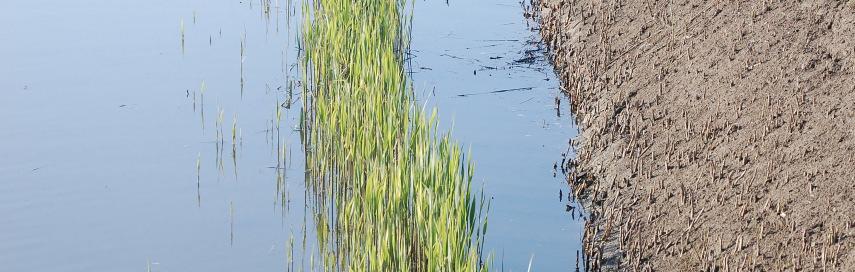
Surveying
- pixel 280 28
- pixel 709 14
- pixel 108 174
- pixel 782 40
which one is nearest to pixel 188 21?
pixel 280 28

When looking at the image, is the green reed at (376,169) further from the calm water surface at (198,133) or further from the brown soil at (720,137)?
the brown soil at (720,137)

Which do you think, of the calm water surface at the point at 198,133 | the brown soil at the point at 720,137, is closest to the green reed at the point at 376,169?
the calm water surface at the point at 198,133

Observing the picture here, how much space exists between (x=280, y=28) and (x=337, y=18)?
2.19m

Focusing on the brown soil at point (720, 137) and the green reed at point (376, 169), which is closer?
the green reed at point (376, 169)

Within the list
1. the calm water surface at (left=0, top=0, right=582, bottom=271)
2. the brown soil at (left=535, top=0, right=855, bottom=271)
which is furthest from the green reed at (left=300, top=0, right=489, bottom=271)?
the brown soil at (left=535, top=0, right=855, bottom=271)

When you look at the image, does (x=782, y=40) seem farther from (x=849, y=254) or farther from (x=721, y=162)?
(x=849, y=254)

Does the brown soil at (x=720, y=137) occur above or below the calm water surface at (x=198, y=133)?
above

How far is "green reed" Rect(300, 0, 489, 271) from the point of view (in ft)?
14.3

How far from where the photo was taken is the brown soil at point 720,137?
509cm

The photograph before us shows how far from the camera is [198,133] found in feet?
22.3

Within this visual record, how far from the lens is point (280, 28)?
9.11 meters

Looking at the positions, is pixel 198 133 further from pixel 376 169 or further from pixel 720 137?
pixel 720 137

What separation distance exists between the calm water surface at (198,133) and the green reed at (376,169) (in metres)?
0.16

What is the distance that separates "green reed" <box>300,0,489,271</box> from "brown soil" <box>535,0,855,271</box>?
2.46ft
